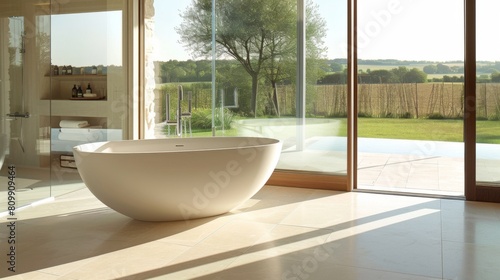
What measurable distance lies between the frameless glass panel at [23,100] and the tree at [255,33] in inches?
59.8

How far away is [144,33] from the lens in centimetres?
542

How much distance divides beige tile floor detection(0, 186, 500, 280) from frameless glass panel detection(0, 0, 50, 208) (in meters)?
0.27

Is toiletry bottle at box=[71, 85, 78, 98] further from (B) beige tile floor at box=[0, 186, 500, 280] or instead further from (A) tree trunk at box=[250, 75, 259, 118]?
(A) tree trunk at box=[250, 75, 259, 118]

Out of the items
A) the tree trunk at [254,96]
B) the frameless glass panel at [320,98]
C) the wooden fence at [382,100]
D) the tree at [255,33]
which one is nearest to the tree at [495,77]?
the wooden fence at [382,100]

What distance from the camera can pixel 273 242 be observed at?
303cm

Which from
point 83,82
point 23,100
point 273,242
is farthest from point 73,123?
point 273,242

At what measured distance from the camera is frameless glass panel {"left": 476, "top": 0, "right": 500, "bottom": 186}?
13.5 feet

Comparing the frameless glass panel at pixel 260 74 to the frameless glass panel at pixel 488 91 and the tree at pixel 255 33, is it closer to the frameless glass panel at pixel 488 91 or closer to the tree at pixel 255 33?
the tree at pixel 255 33

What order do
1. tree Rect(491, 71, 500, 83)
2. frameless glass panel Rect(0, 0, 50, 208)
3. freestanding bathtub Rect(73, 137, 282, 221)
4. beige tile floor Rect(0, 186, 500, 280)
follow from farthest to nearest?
tree Rect(491, 71, 500, 83)
frameless glass panel Rect(0, 0, 50, 208)
freestanding bathtub Rect(73, 137, 282, 221)
beige tile floor Rect(0, 186, 500, 280)

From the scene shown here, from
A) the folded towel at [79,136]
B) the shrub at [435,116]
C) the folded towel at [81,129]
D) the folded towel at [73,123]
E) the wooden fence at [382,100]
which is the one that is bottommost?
the folded towel at [79,136]

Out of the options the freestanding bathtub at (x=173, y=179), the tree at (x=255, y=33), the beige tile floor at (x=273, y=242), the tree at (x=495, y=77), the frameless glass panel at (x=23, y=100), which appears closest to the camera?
the beige tile floor at (x=273, y=242)

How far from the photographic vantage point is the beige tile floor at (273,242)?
2547mm

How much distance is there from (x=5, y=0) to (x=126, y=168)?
1830 mm

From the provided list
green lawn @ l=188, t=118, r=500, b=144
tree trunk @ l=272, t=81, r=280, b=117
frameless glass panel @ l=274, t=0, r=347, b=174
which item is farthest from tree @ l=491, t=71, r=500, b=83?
tree trunk @ l=272, t=81, r=280, b=117
